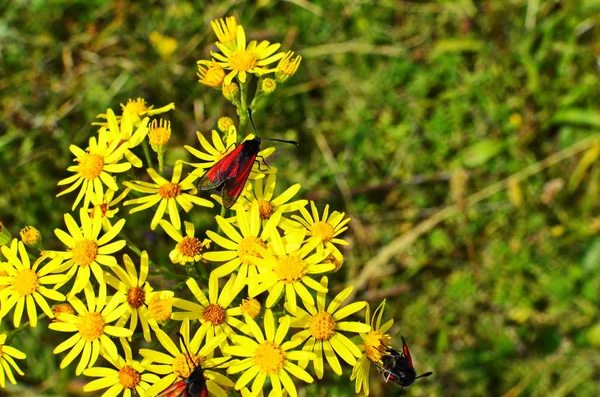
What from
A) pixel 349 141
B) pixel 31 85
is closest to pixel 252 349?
pixel 349 141

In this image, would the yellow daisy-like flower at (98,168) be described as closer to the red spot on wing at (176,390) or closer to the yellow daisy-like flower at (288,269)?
the yellow daisy-like flower at (288,269)

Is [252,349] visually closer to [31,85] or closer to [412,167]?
[412,167]

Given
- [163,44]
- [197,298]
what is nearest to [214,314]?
[197,298]

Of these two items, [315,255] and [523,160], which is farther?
[523,160]

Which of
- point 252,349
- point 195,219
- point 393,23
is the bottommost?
point 252,349

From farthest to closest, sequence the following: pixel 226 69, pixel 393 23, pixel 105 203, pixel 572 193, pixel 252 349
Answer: pixel 393 23
pixel 572 193
pixel 226 69
pixel 105 203
pixel 252 349

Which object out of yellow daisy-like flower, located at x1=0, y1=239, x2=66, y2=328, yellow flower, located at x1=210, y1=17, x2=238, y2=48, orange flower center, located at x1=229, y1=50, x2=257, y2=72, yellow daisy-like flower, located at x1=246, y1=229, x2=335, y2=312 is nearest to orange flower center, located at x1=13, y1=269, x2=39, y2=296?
yellow daisy-like flower, located at x1=0, y1=239, x2=66, y2=328

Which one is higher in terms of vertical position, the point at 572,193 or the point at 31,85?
the point at 31,85

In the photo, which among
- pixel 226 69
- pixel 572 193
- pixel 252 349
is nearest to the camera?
pixel 252 349
